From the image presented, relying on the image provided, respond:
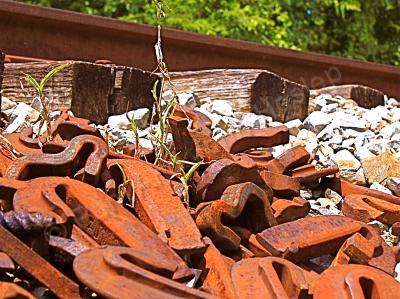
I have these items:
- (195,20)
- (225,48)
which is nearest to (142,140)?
(225,48)

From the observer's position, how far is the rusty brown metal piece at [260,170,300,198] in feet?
7.98

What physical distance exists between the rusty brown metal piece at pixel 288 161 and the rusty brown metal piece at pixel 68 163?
63cm

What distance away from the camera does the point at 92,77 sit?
11.1ft

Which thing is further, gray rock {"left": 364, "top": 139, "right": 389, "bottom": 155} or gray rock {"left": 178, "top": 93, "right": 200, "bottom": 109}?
gray rock {"left": 178, "top": 93, "right": 200, "bottom": 109}

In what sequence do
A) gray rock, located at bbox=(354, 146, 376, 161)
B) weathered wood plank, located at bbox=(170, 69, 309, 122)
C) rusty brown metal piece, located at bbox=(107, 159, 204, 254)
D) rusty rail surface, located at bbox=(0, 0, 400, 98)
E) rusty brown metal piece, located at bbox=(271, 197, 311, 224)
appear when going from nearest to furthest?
1. rusty brown metal piece, located at bbox=(107, 159, 204, 254)
2. rusty brown metal piece, located at bbox=(271, 197, 311, 224)
3. gray rock, located at bbox=(354, 146, 376, 161)
4. weathered wood plank, located at bbox=(170, 69, 309, 122)
5. rusty rail surface, located at bbox=(0, 0, 400, 98)

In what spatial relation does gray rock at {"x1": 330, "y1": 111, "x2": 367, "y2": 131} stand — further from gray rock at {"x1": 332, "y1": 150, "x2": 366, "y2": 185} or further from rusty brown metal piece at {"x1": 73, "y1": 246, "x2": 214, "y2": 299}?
rusty brown metal piece at {"x1": 73, "y1": 246, "x2": 214, "y2": 299}

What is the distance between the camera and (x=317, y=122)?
11.8 ft

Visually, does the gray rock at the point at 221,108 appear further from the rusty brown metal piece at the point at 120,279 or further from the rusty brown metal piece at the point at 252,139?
the rusty brown metal piece at the point at 120,279

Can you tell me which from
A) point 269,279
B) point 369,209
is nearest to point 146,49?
point 369,209

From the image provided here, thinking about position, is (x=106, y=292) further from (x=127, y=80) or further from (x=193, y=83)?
(x=193, y=83)

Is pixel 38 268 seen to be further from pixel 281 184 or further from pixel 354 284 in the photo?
pixel 281 184

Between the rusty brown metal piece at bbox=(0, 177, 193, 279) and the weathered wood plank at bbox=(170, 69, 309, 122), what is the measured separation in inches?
77.2

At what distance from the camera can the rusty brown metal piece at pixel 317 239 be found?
2043 millimetres

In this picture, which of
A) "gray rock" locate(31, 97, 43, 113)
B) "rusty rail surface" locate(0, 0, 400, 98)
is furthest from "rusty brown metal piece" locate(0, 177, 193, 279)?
"rusty rail surface" locate(0, 0, 400, 98)
